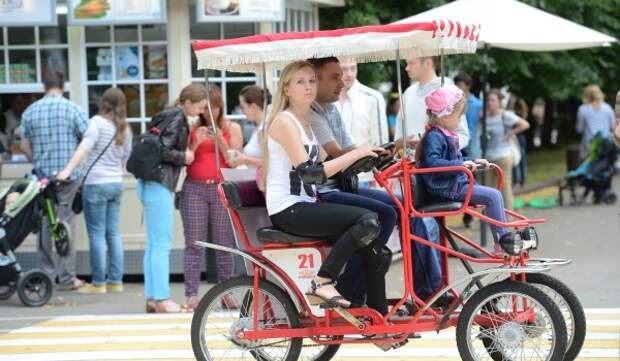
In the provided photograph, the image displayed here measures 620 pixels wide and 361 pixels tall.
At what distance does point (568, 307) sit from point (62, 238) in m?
6.27

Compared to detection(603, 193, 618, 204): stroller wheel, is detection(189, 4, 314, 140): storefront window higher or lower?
higher

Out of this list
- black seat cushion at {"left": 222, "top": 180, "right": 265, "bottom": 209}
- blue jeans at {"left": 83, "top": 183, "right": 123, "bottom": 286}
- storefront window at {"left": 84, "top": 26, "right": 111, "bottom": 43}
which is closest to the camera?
black seat cushion at {"left": 222, "top": 180, "right": 265, "bottom": 209}

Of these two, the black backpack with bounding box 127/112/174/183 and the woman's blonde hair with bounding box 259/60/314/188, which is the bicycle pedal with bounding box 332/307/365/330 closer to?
the woman's blonde hair with bounding box 259/60/314/188

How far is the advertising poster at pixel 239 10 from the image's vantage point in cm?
1342

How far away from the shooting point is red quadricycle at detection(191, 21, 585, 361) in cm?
758

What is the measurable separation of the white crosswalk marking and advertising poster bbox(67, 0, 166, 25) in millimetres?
3207

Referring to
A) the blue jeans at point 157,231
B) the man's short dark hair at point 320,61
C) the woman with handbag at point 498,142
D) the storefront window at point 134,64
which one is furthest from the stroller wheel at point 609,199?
the man's short dark hair at point 320,61

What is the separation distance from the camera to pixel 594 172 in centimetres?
2183

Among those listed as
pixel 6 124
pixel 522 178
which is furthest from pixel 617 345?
pixel 522 178

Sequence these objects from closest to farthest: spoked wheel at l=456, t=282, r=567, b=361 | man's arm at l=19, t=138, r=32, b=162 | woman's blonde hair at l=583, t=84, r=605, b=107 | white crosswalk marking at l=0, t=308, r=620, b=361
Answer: spoked wheel at l=456, t=282, r=567, b=361 < white crosswalk marking at l=0, t=308, r=620, b=361 < man's arm at l=19, t=138, r=32, b=162 < woman's blonde hair at l=583, t=84, r=605, b=107

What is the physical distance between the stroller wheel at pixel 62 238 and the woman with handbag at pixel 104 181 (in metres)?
0.36

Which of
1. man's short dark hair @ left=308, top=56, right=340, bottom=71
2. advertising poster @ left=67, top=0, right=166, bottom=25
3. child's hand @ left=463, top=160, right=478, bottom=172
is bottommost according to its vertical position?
child's hand @ left=463, top=160, right=478, bottom=172

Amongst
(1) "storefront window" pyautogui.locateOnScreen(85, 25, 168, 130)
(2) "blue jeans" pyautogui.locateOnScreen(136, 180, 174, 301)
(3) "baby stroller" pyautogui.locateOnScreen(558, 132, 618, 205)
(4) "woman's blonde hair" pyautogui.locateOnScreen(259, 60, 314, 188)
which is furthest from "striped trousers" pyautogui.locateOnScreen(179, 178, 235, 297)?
(3) "baby stroller" pyautogui.locateOnScreen(558, 132, 618, 205)

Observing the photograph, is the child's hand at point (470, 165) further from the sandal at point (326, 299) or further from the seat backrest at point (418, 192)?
the sandal at point (326, 299)
